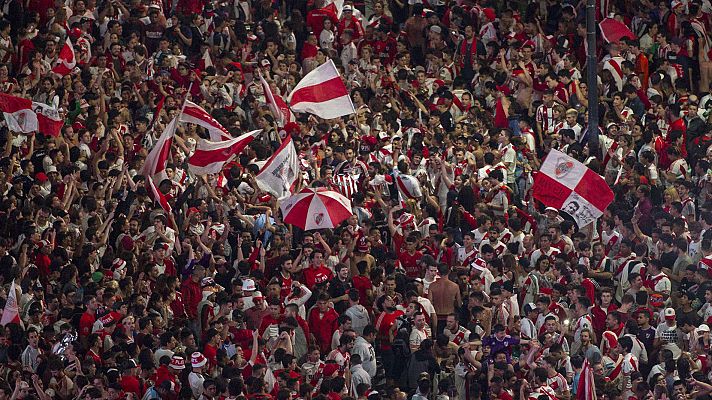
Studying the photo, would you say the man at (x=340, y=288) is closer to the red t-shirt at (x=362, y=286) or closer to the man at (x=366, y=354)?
the red t-shirt at (x=362, y=286)

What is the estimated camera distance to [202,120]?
3155 cm

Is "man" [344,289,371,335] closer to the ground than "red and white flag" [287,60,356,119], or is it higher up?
closer to the ground

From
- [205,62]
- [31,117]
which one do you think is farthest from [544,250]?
[205,62]

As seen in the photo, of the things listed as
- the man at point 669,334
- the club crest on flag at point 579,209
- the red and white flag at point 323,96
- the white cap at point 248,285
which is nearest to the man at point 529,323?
the man at point 669,334

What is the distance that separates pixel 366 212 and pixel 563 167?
9.55 ft

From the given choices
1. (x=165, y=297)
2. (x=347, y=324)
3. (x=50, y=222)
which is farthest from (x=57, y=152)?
(x=347, y=324)

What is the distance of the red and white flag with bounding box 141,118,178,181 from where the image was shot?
100 ft

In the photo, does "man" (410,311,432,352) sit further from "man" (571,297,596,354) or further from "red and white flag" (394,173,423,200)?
"red and white flag" (394,173,423,200)

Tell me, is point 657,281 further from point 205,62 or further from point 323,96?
point 205,62

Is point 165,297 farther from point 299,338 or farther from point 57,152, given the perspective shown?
point 57,152

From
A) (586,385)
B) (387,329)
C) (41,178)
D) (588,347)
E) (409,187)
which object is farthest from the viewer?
(409,187)

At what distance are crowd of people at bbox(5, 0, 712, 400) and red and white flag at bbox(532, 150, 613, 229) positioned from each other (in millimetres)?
411

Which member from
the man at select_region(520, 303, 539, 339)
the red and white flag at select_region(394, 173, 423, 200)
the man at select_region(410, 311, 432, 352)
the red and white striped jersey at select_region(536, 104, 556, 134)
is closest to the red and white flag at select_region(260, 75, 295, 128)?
the red and white flag at select_region(394, 173, 423, 200)

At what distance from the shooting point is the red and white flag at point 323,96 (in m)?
32.1
